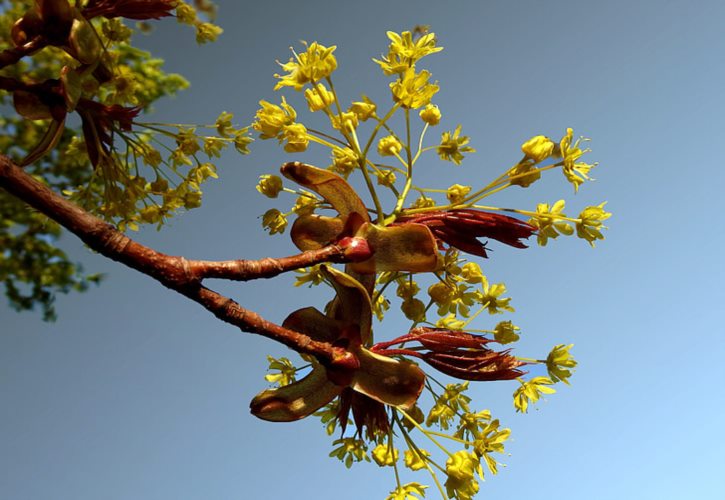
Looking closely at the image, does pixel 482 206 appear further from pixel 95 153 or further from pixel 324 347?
pixel 95 153

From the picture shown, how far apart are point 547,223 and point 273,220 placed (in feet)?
2.34

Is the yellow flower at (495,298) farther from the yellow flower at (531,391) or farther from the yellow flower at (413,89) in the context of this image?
the yellow flower at (413,89)

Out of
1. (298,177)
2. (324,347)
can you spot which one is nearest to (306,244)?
(298,177)

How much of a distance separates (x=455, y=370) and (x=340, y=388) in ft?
0.96

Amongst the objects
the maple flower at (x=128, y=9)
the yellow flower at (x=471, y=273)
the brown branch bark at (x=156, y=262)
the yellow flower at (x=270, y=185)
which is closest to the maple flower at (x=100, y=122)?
the maple flower at (x=128, y=9)

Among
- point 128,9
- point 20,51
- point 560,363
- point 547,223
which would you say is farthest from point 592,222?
point 20,51

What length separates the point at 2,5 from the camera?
2992 mm

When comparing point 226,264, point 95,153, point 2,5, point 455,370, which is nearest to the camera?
point 226,264

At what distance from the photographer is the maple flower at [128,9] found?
4.91ft

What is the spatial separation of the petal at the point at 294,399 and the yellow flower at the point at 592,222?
2.35 feet

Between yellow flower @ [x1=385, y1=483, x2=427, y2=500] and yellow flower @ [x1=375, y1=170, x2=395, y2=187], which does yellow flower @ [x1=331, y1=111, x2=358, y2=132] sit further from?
yellow flower @ [x1=385, y1=483, x2=427, y2=500]

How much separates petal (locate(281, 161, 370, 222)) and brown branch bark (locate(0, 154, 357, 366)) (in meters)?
0.26

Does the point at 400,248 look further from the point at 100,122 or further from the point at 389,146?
the point at 100,122

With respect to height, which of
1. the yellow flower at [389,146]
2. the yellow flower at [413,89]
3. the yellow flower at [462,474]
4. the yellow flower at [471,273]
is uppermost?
the yellow flower at [389,146]
